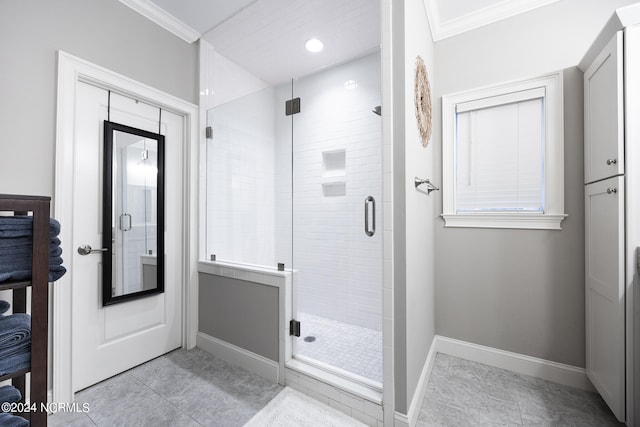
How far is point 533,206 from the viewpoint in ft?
6.28

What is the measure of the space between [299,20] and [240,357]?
2625 millimetres

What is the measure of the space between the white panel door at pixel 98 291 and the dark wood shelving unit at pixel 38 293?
0.91 m

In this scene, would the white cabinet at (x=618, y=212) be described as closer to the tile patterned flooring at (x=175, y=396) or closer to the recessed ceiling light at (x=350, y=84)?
the recessed ceiling light at (x=350, y=84)

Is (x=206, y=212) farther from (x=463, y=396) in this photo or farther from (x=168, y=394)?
(x=463, y=396)

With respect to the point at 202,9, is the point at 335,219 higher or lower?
lower

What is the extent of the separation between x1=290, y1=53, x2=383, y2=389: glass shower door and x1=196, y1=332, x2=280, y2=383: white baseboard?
195mm

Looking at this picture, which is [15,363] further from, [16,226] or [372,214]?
[372,214]

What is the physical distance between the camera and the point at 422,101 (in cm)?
174

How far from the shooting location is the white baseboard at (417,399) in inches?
52.5

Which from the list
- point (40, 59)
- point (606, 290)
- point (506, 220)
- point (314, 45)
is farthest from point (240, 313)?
point (314, 45)

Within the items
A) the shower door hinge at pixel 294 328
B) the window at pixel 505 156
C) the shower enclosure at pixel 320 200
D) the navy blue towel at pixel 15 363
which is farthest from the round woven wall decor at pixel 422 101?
the navy blue towel at pixel 15 363

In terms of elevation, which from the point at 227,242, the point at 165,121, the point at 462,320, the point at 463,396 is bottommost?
the point at 463,396

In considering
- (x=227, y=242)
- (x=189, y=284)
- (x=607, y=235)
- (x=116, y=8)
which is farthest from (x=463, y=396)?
(x=116, y=8)

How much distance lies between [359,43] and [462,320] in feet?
7.72
